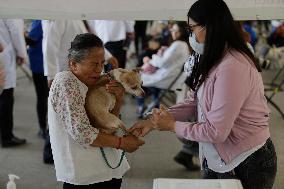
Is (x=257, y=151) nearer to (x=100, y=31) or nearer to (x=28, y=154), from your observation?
(x=28, y=154)

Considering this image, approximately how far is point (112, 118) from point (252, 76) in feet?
1.85

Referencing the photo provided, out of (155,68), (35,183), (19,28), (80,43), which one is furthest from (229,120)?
(155,68)

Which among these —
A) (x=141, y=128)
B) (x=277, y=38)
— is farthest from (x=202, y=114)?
(x=277, y=38)

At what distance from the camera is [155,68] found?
446 centimetres

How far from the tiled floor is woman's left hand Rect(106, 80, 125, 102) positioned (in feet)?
5.11

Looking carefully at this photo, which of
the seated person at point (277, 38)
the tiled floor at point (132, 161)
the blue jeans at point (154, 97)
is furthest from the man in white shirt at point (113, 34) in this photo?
the seated person at point (277, 38)

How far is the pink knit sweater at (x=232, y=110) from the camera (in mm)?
1588

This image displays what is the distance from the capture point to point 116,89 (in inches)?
67.7

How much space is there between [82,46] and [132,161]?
2.11m

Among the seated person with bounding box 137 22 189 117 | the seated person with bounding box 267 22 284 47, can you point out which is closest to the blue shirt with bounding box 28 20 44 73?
the seated person with bounding box 137 22 189 117

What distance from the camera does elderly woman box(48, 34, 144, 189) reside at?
1.62m

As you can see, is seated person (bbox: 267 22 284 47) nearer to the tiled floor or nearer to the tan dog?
the tiled floor

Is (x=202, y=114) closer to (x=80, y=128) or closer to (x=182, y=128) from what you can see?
(x=182, y=128)

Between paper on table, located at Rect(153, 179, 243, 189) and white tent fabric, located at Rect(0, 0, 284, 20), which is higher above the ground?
white tent fabric, located at Rect(0, 0, 284, 20)
